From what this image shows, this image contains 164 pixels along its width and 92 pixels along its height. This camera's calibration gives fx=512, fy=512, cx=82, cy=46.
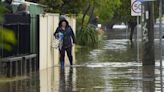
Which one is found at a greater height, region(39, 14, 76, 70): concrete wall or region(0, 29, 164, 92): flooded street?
region(39, 14, 76, 70): concrete wall

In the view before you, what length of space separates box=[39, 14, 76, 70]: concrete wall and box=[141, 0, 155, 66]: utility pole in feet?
10.5

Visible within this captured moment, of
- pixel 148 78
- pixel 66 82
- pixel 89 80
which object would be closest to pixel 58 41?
pixel 89 80

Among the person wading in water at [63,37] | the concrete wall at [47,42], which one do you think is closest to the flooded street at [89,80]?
the concrete wall at [47,42]

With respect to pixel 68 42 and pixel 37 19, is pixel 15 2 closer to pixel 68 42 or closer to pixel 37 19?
pixel 37 19

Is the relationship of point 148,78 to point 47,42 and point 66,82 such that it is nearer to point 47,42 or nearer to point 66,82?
point 66,82

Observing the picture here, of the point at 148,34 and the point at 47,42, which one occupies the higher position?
the point at 148,34

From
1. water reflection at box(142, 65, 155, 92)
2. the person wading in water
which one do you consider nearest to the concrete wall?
the person wading in water

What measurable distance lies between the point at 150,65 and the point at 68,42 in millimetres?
3001

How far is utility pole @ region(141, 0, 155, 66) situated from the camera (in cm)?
1794

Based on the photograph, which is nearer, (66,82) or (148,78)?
(66,82)

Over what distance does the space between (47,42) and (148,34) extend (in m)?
3.69

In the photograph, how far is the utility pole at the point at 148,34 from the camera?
706 inches

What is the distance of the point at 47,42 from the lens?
17.1 m

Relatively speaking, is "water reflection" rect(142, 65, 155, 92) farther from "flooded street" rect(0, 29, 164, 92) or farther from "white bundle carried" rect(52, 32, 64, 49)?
"white bundle carried" rect(52, 32, 64, 49)
